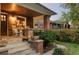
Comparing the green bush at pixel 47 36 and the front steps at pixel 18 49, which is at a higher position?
the green bush at pixel 47 36

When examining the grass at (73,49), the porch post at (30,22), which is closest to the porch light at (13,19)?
the porch post at (30,22)

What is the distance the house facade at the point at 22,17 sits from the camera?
357 cm

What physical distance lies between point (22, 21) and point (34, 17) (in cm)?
23

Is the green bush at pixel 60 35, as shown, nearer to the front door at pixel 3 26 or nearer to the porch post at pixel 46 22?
the porch post at pixel 46 22

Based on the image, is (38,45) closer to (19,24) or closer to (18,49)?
(18,49)

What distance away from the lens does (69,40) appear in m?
3.68

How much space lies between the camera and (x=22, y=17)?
3.64 meters

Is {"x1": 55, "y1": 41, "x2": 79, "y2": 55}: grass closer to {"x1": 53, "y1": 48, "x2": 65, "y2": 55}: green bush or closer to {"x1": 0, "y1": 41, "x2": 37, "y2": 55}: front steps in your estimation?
{"x1": 53, "y1": 48, "x2": 65, "y2": 55}: green bush

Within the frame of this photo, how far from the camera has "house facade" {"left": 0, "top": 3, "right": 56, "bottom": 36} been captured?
3.57 metres

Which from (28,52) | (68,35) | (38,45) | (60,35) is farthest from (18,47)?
(68,35)

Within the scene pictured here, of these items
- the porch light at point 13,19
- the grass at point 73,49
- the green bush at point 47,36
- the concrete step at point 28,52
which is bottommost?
the concrete step at point 28,52

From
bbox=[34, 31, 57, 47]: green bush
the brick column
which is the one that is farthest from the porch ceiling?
the brick column
